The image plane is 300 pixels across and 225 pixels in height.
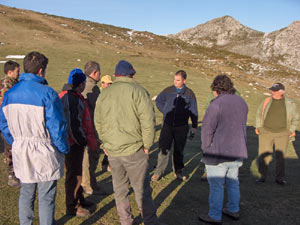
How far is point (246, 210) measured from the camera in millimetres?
4684

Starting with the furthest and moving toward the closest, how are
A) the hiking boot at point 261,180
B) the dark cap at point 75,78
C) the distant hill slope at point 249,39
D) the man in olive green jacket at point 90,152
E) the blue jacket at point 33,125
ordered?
the distant hill slope at point 249,39 → the hiking boot at point 261,180 → the man in olive green jacket at point 90,152 → the dark cap at point 75,78 → the blue jacket at point 33,125

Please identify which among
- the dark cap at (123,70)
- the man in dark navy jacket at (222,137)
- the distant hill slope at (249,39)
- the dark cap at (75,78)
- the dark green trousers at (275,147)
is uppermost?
the distant hill slope at (249,39)

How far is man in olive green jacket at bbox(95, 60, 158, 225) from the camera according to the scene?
3.46 meters

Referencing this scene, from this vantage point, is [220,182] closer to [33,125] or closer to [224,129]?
[224,129]

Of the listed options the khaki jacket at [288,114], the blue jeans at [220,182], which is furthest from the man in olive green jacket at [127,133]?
the khaki jacket at [288,114]

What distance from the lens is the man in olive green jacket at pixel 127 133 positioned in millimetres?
3457

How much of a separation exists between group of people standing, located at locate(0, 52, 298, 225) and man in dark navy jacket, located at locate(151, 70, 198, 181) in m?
1.60

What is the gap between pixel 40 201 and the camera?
3.19m

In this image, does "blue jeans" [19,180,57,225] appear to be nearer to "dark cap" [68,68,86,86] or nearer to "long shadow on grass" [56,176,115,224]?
"long shadow on grass" [56,176,115,224]

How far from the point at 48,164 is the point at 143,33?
47820 millimetres

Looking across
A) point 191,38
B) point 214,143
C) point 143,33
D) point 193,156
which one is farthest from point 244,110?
point 191,38

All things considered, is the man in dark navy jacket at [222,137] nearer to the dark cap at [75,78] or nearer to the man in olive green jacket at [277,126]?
the dark cap at [75,78]

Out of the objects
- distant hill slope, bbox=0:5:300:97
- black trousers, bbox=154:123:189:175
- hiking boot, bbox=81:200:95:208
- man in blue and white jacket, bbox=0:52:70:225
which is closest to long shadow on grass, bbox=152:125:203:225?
black trousers, bbox=154:123:189:175

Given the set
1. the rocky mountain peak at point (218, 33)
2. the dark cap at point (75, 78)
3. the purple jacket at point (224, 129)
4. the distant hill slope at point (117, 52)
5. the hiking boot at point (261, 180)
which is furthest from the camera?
the rocky mountain peak at point (218, 33)
